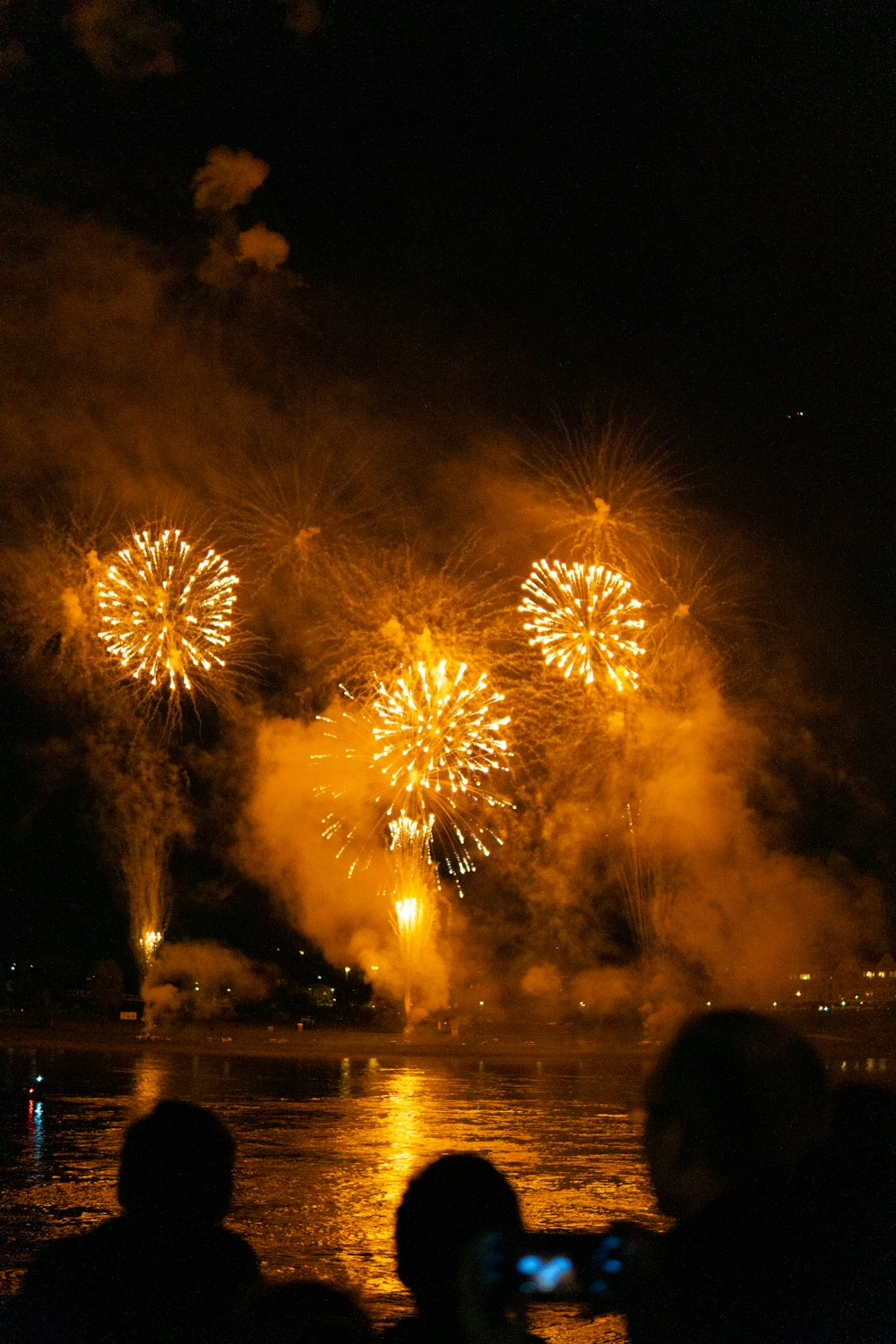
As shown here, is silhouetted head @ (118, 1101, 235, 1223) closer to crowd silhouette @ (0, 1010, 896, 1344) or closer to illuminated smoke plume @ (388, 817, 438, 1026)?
crowd silhouette @ (0, 1010, 896, 1344)

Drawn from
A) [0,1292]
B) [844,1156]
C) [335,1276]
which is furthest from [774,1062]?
[335,1276]

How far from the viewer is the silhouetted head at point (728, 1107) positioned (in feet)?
5.49

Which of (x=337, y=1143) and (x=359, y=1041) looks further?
(x=359, y=1041)

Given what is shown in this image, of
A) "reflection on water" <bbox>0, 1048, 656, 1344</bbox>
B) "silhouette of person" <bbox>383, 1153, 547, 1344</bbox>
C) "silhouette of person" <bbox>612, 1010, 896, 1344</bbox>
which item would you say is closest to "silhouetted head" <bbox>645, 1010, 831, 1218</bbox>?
"silhouette of person" <bbox>612, 1010, 896, 1344</bbox>

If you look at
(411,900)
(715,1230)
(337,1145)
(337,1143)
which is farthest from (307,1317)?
(411,900)

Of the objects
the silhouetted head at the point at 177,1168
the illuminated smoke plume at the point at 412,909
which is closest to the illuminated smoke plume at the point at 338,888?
the illuminated smoke plume at the point at 412,909

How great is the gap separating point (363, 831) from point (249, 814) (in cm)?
306

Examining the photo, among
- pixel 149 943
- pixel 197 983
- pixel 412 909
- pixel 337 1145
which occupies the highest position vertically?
pixel 412 909

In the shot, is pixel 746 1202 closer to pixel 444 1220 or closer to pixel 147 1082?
pixel 444 1220

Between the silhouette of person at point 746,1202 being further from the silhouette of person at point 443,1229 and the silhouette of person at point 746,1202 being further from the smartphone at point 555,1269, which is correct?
the silhouette of person at point 443,1229

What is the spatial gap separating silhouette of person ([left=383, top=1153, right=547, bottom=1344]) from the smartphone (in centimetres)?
12

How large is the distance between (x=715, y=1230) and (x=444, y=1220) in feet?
1.83

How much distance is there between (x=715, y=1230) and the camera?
158 cm

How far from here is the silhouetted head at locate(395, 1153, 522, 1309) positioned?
77.4 inches
